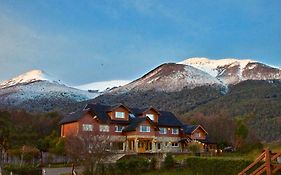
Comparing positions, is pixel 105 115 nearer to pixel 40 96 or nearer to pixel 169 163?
pixel 169 163

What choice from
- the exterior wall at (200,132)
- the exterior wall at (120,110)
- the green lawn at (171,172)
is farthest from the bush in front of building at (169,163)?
the exterior wall at (200,132)

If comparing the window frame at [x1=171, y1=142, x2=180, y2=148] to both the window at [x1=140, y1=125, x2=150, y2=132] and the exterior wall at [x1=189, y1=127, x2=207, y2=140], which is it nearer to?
the exterior wall at [x1=189, y1=127, x2=207, y2=140]

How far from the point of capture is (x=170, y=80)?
150 m

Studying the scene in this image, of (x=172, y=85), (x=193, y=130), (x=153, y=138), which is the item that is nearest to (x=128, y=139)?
(x=153, y=138)

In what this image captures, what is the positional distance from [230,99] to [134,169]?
7054 cm

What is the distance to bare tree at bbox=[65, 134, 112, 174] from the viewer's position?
29625 mm

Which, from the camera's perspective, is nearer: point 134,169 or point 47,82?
point 134,169

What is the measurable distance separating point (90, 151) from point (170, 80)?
399ft

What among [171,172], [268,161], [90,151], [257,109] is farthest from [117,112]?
[257,109]

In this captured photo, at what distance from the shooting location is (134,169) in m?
30.8

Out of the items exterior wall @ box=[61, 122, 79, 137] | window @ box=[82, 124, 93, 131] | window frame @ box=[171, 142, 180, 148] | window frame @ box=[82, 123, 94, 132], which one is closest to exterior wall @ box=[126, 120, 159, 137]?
window frame @ box=[171, 142, 180, 148]

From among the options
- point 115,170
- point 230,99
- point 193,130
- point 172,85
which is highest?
point 172,85

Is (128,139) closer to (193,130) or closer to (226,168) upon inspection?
(193,130)

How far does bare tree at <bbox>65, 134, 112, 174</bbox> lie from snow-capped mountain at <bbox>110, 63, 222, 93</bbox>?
96.6 metres
